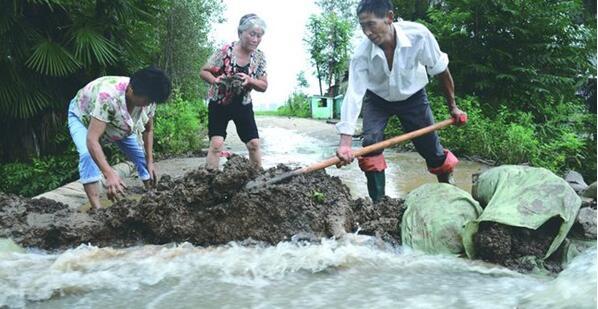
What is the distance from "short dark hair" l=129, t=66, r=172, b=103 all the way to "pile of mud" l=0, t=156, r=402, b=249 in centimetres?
58

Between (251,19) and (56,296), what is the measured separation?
2804mm

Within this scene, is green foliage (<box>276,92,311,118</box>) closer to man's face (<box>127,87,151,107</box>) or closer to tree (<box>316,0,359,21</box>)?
tree (<box>316,0,359,21</box>)

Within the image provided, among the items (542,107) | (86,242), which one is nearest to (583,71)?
(542,107)

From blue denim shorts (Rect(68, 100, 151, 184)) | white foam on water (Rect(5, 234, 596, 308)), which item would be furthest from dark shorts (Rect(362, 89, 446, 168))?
blue denim shorts (Rect(68, 100, 151, 184))

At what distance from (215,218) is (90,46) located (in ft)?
14.2

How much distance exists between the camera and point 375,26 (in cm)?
357

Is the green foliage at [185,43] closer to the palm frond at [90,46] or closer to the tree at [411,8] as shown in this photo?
the tree at [411,8]

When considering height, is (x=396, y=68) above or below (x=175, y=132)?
above

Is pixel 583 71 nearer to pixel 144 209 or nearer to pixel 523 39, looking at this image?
pixel 523 39

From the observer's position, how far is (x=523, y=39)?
34.4ft

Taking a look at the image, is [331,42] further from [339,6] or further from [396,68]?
[396,68]

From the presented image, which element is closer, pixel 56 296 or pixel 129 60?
pixel 56 296

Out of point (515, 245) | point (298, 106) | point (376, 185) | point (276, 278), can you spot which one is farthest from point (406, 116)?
point (298, 106)

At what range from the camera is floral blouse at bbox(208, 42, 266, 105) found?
4.69 m
